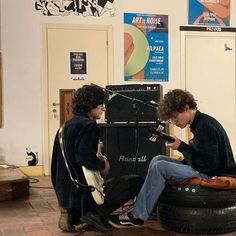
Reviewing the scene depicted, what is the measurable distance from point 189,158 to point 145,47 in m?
3.53

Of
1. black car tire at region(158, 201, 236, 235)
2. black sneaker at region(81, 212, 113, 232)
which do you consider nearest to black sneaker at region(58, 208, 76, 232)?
black sneaker at region(81, 212, 113, 232)

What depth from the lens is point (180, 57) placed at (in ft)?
21.4

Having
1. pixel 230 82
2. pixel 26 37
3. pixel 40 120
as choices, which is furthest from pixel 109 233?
pixel 230 82

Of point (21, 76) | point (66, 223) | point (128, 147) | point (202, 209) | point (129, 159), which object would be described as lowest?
point (66, 223)

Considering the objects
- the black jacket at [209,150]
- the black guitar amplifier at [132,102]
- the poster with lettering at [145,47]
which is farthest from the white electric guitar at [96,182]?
the poster with lettering at [145,47]

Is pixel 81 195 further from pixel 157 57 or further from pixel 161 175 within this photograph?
pixel 157 57

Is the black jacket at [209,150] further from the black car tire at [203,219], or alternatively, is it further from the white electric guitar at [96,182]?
the white electric guitar at [96,182]

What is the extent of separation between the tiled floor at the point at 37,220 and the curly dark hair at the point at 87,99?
881 millimetres

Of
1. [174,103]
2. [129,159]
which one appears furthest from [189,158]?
[129,159]

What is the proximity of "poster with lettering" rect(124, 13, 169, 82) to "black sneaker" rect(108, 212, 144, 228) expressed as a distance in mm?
3384

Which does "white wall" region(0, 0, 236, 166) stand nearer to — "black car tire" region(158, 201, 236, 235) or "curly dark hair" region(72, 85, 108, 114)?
"curly dark hair" region(72, 85, 108, 114)

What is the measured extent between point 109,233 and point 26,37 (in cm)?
353

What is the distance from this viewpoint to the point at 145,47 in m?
6.37

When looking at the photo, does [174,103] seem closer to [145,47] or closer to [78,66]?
[78,66]
